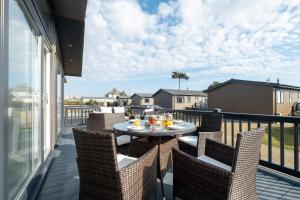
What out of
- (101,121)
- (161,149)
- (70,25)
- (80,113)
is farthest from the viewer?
(80,113)

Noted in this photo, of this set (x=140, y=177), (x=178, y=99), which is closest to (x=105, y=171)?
(x=140, y=177)

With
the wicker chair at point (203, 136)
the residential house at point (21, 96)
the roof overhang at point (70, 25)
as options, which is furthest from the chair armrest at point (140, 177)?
the roof overhang at point (70, 25)

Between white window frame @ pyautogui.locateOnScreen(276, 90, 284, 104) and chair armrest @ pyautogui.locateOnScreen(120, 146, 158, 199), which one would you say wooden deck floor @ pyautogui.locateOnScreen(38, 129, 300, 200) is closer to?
chair armrest @ pyautogui.locateOnScreen(120, 146, 158, 199)

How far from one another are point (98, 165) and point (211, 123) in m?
2.54

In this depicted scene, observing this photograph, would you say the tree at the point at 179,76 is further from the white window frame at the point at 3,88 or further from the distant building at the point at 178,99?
the white window frame at the point at 3,88

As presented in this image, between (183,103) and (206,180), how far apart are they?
3267 cm

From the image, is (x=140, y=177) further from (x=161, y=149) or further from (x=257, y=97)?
(x=257, y=97)

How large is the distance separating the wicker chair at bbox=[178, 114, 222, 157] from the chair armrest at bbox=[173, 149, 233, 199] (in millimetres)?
948

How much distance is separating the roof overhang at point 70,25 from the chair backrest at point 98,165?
2.81 m

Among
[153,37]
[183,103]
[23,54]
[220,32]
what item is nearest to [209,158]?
[23,54]

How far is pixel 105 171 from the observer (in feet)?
5.96

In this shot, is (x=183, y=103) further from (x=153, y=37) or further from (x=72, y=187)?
(x=72, y=187)

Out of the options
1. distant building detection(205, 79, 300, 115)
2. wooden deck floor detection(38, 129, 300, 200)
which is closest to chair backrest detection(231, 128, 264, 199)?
wooden deck floor detection(38, 129, 300, 200)

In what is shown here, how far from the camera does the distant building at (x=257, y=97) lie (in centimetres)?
1969
